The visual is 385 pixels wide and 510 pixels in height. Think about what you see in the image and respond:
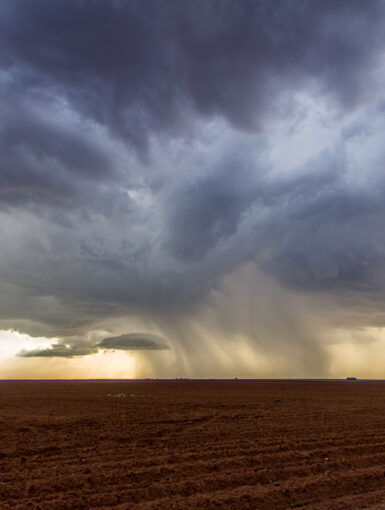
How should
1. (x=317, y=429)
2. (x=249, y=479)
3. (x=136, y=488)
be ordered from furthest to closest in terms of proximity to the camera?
(x=317, y=429) → (x=249, y=479) → (x=136, y=488)

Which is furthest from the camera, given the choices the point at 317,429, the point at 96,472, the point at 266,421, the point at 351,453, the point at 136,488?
the point at 266,421

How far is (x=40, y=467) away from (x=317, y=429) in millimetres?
16265

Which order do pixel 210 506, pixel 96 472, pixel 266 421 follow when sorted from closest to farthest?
1. pixel 210 506
2. pixel 96 472
3. pixel 266 421

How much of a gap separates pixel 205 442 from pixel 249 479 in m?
6.91

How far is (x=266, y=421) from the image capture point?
89.0ft

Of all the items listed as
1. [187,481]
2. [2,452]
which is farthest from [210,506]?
[2,452]

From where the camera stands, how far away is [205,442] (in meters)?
19.4

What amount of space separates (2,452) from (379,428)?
21784 millimetres

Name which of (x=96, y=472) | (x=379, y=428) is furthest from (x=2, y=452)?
(x=379, y=428)

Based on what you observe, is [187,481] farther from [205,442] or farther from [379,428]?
[379,428]

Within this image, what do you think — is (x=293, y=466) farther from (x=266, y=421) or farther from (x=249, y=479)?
(x=266, y=421)

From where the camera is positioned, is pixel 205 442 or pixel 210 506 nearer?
pixel 210 506

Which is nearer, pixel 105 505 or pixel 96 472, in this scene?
pixel 105 505

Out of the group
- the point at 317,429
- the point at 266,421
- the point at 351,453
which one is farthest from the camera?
the point at 266,421
